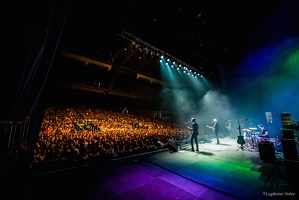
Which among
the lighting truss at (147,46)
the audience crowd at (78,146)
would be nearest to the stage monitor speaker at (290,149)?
the audience crowd at (78,146)

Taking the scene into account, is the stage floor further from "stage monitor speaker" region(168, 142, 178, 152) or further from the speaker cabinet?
"stage monitor speaker" region(168, 142, 178, 152)

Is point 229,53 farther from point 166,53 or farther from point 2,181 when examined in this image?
point 2,181

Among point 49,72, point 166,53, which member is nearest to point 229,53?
point 166,53

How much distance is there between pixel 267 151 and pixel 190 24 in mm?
6754

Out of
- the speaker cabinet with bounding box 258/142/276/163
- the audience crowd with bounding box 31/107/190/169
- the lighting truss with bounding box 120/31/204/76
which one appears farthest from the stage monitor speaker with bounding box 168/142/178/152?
the lighting truss with bounding box 120/31/204/76

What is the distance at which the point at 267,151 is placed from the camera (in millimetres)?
4309

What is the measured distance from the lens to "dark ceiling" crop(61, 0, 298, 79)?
5820 mm

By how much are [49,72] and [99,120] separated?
10.1 metres

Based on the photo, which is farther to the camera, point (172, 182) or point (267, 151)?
point (267, 151)

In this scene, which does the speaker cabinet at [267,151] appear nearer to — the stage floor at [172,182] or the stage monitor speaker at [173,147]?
the stage floor at [172,182]

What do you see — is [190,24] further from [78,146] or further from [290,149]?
[78,146]

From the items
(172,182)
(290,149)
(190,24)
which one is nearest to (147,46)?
(190,24)

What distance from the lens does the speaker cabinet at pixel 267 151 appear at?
420 centimetres

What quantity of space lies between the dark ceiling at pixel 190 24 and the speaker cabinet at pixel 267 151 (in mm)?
6181
